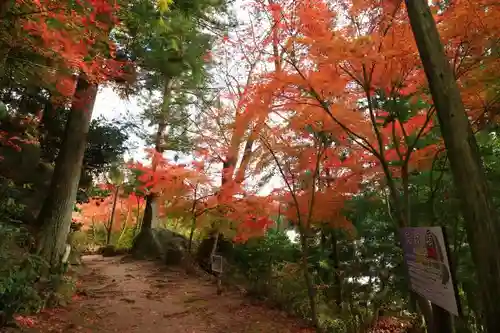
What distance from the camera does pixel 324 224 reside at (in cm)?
670

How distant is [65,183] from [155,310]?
9.23 ft

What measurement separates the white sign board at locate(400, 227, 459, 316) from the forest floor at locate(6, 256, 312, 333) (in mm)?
2811

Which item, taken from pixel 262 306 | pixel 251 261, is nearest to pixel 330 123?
pixel 262 306

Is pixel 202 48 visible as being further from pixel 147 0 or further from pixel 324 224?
pixel 324 224

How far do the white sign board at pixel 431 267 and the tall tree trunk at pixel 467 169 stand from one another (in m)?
0.23

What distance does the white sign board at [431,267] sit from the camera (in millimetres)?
2451

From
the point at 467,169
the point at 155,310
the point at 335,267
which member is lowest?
the point at 155,310

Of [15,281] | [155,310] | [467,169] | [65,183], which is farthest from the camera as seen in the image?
[65,183]

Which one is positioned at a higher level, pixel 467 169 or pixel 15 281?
pixel 467 169

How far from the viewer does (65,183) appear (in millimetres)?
6406

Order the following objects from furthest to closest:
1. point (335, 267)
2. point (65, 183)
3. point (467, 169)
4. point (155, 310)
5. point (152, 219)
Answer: point (152, 219)
point (335, 267)
point (65, 183)
point (155, 310)
point (467, 169)

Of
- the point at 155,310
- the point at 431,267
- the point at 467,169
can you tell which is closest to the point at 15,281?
the point at 155,310

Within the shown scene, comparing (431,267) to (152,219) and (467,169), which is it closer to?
(467,169)

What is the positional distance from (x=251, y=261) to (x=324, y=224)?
337 centimetres
